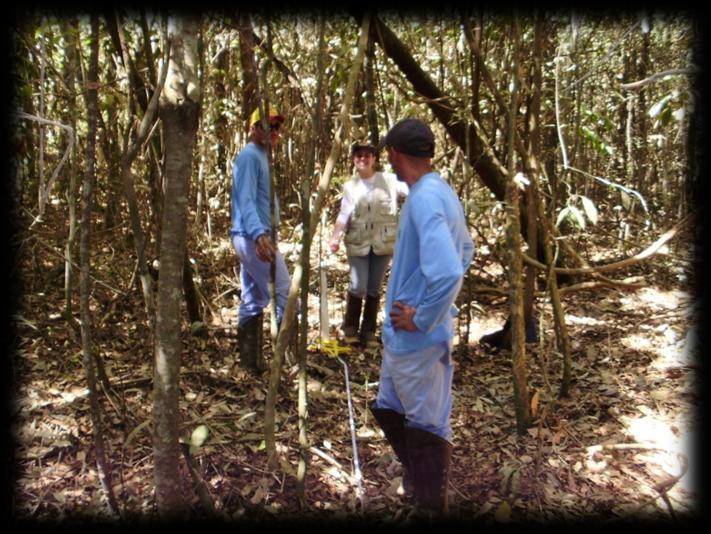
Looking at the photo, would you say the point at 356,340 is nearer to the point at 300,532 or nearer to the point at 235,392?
the point at 235,392

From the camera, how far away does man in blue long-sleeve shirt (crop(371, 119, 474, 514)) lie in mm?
2641

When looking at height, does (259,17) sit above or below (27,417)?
above

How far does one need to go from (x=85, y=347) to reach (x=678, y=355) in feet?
14.9

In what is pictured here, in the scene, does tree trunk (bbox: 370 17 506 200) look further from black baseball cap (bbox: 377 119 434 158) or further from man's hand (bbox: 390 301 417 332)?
man's hand (bbox: 390 301 417 332)

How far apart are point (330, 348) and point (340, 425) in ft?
3.62

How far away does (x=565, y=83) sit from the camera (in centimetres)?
745

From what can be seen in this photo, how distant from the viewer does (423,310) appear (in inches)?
105

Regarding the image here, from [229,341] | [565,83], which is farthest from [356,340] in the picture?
[565,83]

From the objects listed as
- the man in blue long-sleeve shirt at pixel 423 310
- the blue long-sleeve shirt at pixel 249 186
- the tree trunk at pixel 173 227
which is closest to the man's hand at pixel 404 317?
the man in blue long-sleeve shirt at pixel 423 310

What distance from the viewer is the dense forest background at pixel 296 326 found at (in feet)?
9.18

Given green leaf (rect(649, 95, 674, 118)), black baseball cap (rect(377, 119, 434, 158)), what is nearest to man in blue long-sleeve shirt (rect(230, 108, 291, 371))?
black baseball cap (rect(377, 119, 434, 158))

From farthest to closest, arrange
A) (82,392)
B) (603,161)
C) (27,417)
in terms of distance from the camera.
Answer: (603,161), (82,392), (27,417)

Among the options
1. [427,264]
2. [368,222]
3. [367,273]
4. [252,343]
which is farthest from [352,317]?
[427,264]

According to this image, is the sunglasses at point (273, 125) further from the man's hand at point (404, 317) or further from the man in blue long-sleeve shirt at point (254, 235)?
the man's hand at point (404, 317)
